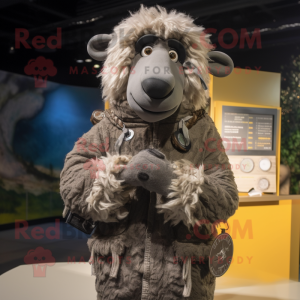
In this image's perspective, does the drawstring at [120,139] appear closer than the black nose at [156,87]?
No

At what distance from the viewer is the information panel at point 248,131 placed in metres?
1.87

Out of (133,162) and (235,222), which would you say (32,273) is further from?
(133,162)

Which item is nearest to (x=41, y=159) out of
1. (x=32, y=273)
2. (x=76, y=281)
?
(x=32, y=273)

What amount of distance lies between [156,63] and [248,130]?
47.2 inches

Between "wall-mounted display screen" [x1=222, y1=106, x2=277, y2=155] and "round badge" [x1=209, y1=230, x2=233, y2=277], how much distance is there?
36.3 inches

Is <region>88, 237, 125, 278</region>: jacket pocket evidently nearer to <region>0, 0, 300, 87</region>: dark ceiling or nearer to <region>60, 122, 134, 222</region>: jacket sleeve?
<region>60, 122, 134, 222</region>: jacket sleeve

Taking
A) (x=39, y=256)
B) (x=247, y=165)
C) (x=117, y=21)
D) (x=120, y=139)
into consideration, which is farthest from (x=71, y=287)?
(x=117, y=21)

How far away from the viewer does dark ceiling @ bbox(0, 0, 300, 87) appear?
1.86 meters

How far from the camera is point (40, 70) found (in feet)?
8.05

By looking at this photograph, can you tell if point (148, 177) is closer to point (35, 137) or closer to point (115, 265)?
point (115, 265)

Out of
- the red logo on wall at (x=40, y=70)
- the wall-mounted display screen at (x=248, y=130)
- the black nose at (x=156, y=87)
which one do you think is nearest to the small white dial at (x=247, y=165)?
the wall-mounted display screen at (x=248, y=130)

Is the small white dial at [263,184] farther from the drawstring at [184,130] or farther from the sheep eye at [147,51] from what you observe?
the sheep eye at [147,51]

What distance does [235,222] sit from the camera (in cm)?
188

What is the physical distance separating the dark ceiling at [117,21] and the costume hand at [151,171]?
129cm
